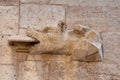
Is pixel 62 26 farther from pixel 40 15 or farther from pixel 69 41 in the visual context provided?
pixel 40 15

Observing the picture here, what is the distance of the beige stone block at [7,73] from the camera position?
2855 mm

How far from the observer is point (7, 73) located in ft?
9.38

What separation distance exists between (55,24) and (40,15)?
0.48 feet

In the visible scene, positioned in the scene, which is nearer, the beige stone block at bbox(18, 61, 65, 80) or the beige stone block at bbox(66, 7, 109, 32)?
the beige stone block at bbox(18, 61, 65, 80)

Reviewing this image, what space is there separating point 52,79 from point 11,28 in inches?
20.3

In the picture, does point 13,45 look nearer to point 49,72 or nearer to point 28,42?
point 28,42

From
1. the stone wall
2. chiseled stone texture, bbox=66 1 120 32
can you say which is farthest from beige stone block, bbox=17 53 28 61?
chiseled stone texture, bbox=66 1 120 32

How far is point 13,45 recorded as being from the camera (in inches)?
112

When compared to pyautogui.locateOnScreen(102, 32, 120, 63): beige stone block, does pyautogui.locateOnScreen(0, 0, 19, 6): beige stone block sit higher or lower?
higher

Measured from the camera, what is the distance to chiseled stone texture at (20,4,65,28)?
115 inches

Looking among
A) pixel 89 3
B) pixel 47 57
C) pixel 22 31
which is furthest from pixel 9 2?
pixel 89 3

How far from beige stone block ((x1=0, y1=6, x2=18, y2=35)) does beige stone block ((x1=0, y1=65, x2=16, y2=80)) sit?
0.27 meters

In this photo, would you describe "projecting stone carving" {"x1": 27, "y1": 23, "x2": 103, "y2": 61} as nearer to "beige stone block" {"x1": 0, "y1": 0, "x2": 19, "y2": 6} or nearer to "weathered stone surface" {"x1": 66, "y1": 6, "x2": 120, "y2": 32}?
"weathered stone surface" {"x1": 66, "y1": 6, "x2": 120, "y2": 32}

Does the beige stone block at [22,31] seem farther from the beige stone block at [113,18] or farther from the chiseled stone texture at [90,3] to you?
the beige stone block at [113,18]
